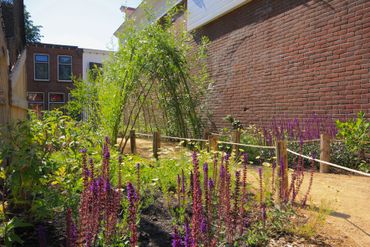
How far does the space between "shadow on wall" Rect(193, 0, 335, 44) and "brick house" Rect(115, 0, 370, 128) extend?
0.07 feet

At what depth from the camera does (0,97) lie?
2.97 metres

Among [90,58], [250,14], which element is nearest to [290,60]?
[250,14]

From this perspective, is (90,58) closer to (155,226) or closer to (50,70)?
(50,70)

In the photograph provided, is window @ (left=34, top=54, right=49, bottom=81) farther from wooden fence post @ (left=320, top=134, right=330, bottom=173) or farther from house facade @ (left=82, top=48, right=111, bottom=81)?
wooden fence post @ (left=320, top=134, right=330, bottom=173)

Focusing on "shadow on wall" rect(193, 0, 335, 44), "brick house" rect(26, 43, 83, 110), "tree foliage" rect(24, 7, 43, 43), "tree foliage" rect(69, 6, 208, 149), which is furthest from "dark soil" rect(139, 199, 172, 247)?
"tree foliage" rect(24, 7, 43, 43)

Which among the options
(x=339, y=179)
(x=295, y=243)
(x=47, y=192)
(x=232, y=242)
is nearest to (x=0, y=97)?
(x=47, y=192)

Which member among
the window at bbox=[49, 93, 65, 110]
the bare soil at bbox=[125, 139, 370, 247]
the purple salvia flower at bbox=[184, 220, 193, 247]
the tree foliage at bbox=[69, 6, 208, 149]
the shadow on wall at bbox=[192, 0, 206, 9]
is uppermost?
the shadow on wall at bbox=[192, 0, 206, 9]

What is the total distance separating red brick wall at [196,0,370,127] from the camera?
19.7 ft

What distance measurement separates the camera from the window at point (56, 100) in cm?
2319

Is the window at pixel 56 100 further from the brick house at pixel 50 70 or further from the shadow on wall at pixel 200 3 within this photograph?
the shadow on wall at pixel 200 3

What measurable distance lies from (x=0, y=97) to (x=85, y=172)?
5.06 feet

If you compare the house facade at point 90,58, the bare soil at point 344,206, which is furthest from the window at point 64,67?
the bare soil at point 344,206

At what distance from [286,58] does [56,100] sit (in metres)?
19.5

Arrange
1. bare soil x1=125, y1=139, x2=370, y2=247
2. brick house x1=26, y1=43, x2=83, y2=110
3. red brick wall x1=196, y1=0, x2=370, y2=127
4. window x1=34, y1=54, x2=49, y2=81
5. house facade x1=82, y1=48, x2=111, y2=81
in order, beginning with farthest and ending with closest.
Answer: house facade x1=82, y1=48, x2=111, y2=81 → window x1=34, y1=54, x2=49, y2=81 → brick house x1=26, y1=43, x2=83, y2=110 → red brick wall x1=196, y1=0, x2=370, y2=127 → bare soil x1=125, y1=139, x2=370, y2=247
